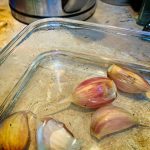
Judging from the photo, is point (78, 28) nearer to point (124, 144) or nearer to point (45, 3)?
point (45, 3)

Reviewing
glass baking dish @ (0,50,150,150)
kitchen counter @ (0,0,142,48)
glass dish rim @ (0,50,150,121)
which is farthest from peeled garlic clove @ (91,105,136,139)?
kitchen counter @ (0,0,142,48)

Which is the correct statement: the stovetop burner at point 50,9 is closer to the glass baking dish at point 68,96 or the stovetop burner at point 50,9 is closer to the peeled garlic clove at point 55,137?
the glass baking dish at point 68,96

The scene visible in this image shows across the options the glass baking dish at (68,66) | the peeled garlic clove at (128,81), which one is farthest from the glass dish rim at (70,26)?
the peeled garlic clove at (128,81)

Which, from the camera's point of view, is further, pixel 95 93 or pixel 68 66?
pixel 68 66

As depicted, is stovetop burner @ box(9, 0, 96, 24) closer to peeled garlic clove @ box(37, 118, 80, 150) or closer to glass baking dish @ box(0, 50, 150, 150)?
glass baking dish @ box(0, 50, 150, 150)

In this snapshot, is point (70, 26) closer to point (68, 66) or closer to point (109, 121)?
point (68, 66)

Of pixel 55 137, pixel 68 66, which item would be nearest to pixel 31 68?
pixel 68 66
